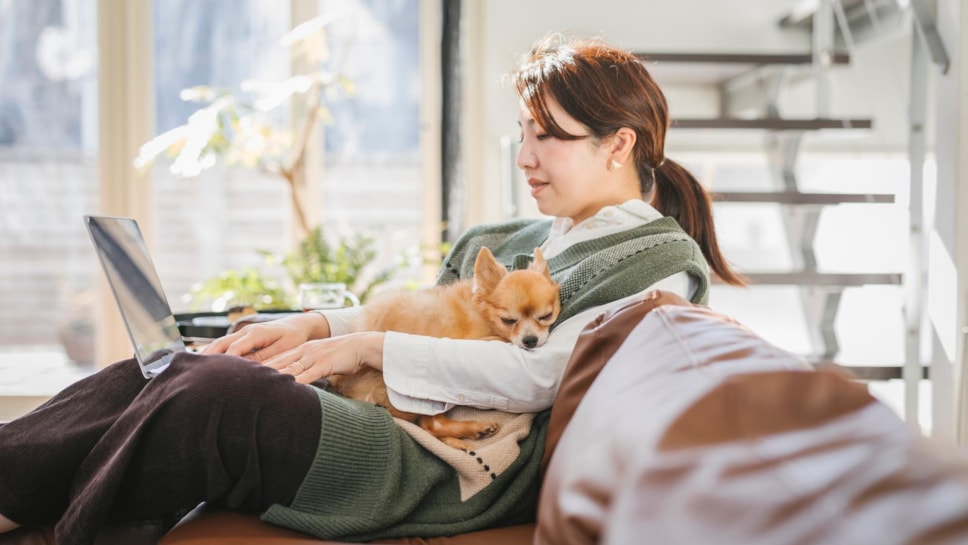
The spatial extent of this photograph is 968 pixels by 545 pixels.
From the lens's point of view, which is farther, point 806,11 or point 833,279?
point 806,11

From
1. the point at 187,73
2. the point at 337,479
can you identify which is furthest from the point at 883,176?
the point at 337,479

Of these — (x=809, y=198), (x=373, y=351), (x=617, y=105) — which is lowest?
(x=373, y=351)

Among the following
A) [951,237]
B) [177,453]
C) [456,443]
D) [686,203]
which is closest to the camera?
[177,453]

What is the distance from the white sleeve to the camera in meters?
1.67

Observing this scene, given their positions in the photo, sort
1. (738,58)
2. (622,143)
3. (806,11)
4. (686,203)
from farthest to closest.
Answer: (806,11)
(738,58)
(686,203)
(622,143)

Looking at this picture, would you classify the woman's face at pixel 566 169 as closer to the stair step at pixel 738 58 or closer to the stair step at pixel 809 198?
the stair step at pixel 809 198

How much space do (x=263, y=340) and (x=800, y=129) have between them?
276 centimetres

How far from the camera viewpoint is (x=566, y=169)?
2.04 metres

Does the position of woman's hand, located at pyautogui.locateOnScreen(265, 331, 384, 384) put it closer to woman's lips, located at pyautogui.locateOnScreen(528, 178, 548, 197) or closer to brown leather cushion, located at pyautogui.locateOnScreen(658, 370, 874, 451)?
woman's lips, located at pyautogui.locateOnScreen(528, 178, 548, 197)

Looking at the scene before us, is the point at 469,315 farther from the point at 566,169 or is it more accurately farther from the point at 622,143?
the point at 622,143

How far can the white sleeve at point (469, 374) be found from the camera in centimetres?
167

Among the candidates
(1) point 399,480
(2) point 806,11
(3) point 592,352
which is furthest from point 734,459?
(2) point 806,11

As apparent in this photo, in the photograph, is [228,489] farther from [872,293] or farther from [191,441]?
[872,293]

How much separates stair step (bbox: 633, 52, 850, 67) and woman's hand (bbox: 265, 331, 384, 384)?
261 cm
